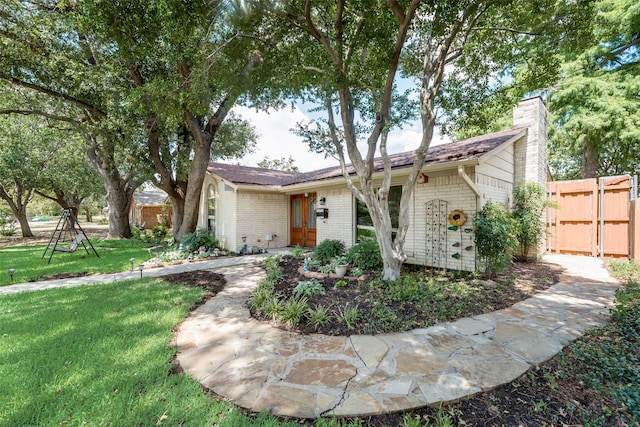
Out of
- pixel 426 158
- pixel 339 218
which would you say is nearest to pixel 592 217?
pixel 426 158

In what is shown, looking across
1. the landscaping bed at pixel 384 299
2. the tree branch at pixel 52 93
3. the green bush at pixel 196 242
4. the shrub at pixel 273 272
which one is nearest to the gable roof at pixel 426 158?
the green bush at pixel 196 242

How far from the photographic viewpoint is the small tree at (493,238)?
554 centimetres

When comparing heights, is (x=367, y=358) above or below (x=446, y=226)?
below

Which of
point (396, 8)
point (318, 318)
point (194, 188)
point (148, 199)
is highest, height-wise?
point (396, 8)

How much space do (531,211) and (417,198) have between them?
3445mm

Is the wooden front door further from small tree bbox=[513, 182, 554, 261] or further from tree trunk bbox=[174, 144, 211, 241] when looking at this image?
small tree bbox=[513, 182, 554, 261]

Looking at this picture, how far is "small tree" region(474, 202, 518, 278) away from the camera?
218 inches

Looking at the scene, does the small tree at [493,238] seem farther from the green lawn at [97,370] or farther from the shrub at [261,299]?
the green lawn at [97,370]

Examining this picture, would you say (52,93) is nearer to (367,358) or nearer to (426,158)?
(426,158)

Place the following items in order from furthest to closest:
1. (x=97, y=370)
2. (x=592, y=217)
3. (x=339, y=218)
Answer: (x=339, y=218)
(x=592, y=217)
(x=97, y=370)

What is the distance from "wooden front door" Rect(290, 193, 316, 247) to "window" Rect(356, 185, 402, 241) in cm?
245

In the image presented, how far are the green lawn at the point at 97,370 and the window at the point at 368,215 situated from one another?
17.8 feet

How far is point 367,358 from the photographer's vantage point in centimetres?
295

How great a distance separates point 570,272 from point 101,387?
362 inches
